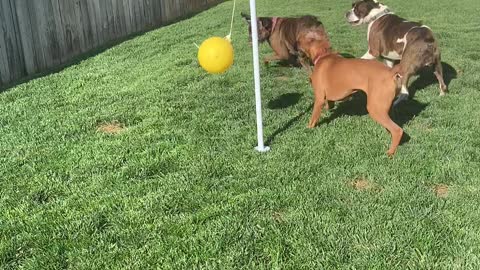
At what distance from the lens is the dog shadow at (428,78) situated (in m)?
6.67

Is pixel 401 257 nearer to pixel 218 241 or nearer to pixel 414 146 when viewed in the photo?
pixel 218 241

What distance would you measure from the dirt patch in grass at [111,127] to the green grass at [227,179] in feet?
0.27

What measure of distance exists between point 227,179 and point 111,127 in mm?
1995

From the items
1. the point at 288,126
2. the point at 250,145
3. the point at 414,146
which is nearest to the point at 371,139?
the point at 414,146

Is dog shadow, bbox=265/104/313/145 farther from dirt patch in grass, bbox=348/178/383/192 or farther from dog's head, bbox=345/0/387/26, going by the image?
dog's head, bbox=345/0/387/26

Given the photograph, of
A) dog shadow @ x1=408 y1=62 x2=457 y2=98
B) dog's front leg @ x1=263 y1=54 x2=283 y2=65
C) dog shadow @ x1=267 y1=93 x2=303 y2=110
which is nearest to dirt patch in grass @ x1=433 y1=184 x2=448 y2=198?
dog shadow @ x1=267 y1=93 x2=303 y2=110

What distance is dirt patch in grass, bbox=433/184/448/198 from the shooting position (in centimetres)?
391

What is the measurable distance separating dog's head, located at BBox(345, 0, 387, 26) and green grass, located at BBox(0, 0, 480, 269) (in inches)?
44.2

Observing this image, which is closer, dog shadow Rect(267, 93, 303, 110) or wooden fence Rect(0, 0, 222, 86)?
dog shadow Rect(267, 93, 303, 110)

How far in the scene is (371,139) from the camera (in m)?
4.97

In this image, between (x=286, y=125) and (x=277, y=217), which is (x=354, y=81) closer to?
(x=286, y=125)

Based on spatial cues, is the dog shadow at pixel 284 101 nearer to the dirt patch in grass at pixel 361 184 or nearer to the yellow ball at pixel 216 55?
the yellow ball at pixel 216 55

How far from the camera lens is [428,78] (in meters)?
7.07

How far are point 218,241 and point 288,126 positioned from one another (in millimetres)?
2265
